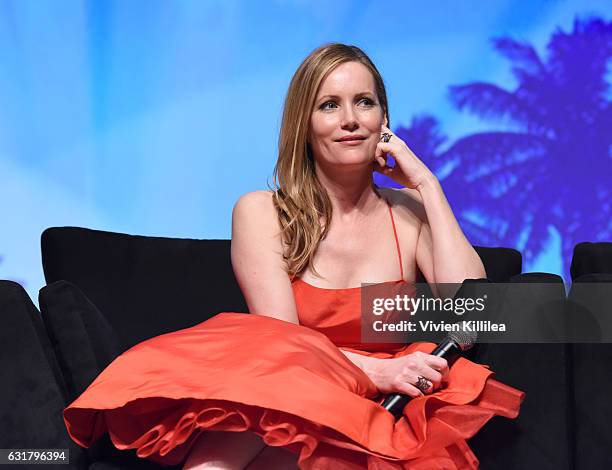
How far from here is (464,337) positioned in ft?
6.48

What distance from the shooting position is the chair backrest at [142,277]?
271cm

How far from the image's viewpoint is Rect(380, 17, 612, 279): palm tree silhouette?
4.26m

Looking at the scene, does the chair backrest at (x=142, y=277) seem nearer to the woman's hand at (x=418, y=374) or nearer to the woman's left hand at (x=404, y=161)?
the woman's left hand at (x=404, y=161)

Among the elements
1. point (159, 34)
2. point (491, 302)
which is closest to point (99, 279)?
point (491, 302)

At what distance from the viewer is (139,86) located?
4.26 m

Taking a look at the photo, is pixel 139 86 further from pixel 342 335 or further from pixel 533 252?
pixel 342 335

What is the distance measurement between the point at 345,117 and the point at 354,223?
0.29 m

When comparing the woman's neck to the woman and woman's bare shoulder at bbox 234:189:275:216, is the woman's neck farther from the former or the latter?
woman's bare shoulder at bbox 234:189:275:216

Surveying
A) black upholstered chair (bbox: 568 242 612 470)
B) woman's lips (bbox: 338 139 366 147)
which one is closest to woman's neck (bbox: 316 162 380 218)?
woman's lips (bbox: 338 139 366 147)

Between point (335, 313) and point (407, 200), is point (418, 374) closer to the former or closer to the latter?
point (335, 313)

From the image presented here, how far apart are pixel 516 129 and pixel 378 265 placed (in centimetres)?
210

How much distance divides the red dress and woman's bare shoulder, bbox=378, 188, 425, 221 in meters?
0.68

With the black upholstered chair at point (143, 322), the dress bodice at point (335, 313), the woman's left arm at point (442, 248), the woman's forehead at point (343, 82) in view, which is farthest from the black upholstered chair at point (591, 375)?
the woman's forehead at point (343, 82)

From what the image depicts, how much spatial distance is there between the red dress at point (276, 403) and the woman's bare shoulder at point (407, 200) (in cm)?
68
